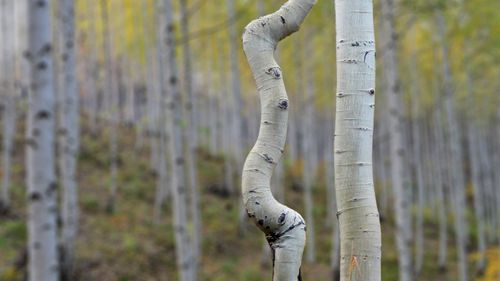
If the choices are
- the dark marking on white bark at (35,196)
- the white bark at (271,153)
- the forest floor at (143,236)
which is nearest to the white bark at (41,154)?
the dark marking on white bark at (35,196)

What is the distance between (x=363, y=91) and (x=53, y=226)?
8.90 ft

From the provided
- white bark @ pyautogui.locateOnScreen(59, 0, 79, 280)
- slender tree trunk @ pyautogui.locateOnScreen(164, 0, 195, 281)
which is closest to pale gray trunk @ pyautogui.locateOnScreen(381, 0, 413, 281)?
slender tree trunk @ pyautogui.locateOnScreen(164, 0, 195, 281)

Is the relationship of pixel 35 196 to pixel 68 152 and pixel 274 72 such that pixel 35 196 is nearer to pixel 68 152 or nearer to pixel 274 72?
pixel 274 72

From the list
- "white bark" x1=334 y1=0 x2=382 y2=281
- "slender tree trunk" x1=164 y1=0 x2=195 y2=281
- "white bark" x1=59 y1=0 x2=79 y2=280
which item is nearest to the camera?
"white bark" x1=334 y1=0 x2=382 y2=281

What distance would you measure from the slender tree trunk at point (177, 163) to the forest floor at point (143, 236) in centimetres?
313

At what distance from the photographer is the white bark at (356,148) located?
1530mm

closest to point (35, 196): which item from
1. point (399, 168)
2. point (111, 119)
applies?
point (399, 168)

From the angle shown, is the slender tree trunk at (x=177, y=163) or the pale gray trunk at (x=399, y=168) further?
the pale gray trunk at (x=399, y=168)

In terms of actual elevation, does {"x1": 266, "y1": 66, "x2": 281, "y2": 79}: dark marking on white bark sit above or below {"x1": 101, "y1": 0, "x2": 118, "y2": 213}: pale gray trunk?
below

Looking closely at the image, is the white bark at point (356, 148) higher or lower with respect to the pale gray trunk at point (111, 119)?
lower

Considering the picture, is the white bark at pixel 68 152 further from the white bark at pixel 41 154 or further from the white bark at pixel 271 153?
the white bark at pixel 271 153

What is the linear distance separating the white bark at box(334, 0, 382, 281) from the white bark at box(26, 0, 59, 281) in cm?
256

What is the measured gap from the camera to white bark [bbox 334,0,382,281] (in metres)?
1.53

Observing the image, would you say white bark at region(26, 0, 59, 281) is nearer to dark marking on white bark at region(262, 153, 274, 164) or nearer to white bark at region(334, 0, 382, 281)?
dark marking on white bark at region(262, 153, 274, 164)
